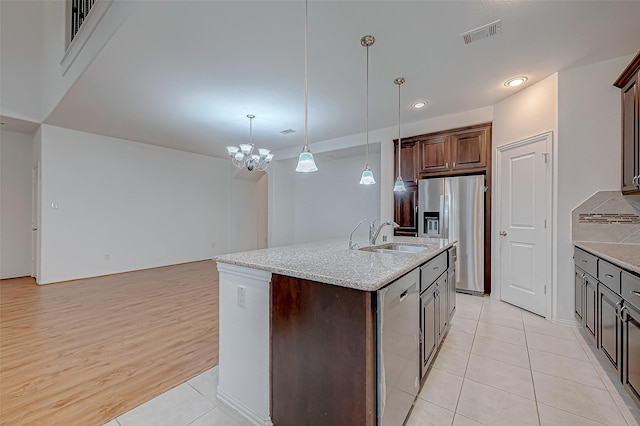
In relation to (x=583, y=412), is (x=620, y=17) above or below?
above

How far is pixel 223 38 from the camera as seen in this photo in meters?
2.31

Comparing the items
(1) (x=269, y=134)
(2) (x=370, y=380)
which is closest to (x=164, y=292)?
(1) (x=269, y=134)

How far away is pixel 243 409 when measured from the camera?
162 cm

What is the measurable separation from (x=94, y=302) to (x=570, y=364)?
5.13 meters

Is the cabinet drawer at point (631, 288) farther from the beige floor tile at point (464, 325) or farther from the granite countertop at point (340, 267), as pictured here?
the beige floor tile at point (464, 325)

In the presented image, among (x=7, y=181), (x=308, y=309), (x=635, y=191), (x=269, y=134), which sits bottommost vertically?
(x=308, y=309)

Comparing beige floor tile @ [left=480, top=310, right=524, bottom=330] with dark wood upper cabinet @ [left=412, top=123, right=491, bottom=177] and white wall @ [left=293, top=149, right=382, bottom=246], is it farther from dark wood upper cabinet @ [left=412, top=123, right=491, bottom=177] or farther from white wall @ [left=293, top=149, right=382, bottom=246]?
white wall @ [left=293, top=149, right=382, bottom=246]

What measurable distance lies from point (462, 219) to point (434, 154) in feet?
3.53

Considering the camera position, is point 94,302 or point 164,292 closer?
point 94,302

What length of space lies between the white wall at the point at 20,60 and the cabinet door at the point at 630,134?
7569 mm

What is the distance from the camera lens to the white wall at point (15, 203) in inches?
195

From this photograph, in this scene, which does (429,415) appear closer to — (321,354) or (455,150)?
(321,354)

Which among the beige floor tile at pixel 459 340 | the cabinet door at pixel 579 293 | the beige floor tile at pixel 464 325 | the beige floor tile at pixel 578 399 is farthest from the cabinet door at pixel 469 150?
the beige floor tile at pixel 578 399

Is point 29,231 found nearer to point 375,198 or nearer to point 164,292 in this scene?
point 164,292
